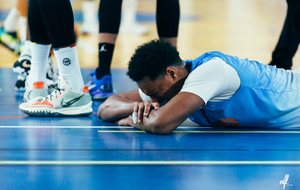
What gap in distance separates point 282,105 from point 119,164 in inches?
30.7

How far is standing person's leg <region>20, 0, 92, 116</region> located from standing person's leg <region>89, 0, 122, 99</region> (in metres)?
0.45

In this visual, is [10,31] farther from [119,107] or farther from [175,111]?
[175,111]

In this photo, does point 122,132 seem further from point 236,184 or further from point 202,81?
point 236,184

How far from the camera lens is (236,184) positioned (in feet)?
2.93

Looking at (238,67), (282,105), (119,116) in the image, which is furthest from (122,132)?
(282,105)

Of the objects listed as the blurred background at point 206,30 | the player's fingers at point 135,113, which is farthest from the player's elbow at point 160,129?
the blurred background at point 206,30

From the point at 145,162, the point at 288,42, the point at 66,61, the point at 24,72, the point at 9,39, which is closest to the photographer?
the point at 145,162

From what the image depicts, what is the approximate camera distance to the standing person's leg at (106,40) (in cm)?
225

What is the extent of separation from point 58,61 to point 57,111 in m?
0.24

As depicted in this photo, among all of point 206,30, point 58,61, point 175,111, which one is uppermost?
point 58,61

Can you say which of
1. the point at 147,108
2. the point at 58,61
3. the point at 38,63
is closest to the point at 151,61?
the point at 147,108

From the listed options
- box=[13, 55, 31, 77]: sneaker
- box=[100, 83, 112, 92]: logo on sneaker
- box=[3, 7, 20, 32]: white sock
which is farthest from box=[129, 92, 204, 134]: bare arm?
box=[3, 7, 20, 32]: white sock

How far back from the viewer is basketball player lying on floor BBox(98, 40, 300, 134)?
133 centimetres

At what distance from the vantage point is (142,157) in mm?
1104
